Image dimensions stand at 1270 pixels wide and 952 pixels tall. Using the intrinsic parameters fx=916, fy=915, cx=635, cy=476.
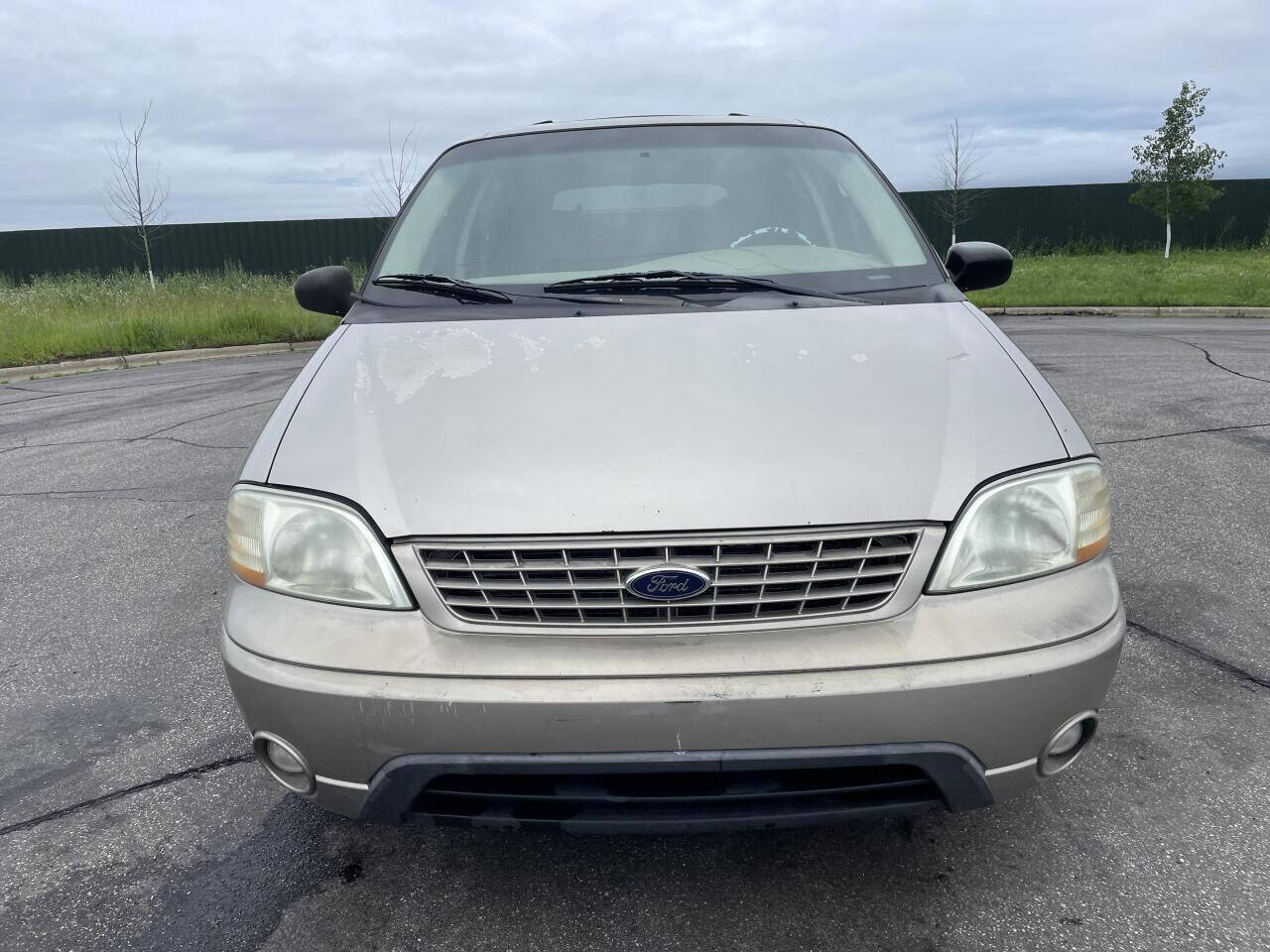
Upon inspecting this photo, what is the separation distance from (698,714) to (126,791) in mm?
1786

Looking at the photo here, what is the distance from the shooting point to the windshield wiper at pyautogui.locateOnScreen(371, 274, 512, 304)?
2592 mm

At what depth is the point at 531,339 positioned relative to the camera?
2324 mm

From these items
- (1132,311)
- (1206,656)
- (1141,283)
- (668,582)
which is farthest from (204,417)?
(1141,283)

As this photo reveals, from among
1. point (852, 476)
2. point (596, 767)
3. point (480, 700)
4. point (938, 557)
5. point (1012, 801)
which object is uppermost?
point (852, 476)

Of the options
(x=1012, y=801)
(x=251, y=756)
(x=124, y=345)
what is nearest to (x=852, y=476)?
(x=1012, y=801)

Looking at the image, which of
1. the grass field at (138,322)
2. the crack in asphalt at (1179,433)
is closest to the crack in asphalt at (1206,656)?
the crack in asphalt at (1179,433)

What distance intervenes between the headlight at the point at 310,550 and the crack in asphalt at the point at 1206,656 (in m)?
2.64

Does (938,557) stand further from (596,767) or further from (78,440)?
(78,440)

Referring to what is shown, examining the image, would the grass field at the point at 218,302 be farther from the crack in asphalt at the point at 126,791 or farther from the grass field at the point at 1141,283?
the crack in asphalt at the point at 126,791

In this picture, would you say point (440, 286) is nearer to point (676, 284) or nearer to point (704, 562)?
point (676, 284)

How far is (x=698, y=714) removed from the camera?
5.39 feet

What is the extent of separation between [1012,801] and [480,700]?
4.78 ft

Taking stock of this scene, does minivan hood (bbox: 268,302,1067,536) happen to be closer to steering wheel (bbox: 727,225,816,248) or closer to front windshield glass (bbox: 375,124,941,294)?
front windshield glass (bbox: 375,124,941,294)

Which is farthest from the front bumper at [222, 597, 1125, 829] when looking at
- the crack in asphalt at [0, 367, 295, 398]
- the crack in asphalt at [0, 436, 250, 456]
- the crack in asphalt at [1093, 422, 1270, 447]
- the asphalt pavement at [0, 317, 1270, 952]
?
the crack in asphalt at [0, 367, 295, 398]
